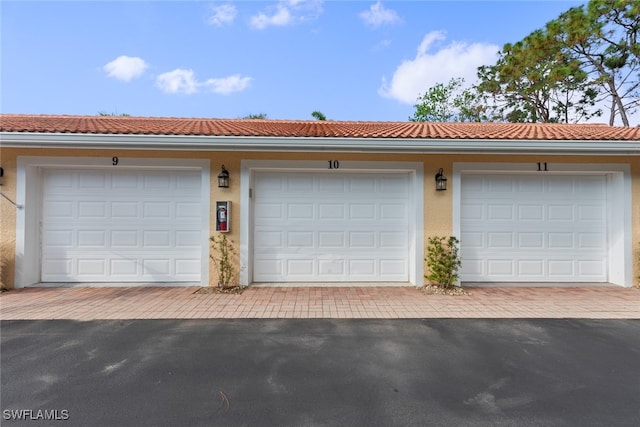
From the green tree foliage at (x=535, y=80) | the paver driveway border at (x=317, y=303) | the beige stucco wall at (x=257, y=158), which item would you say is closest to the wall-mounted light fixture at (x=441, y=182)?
the beige stucco wall at (x=257, y=158)

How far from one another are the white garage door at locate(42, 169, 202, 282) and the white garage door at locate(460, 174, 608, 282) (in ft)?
19.1

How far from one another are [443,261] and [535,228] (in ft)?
7.34

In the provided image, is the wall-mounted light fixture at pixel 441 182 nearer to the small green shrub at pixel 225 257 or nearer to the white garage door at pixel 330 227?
the white garage door at pixel 330 227

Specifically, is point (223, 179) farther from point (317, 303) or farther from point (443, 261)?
point (443, 261)

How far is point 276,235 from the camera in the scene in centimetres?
637

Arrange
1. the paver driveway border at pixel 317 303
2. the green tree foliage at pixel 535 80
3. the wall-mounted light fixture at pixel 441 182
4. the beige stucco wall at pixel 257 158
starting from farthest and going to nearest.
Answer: the green tree foliage at pixel 535 80 < the wall-mounted light fixture at pixel 441 182 < the beige stucco wall at pixel 257 158 < the paver driveway border at pixel 317 303

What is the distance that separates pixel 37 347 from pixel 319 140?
191 inches

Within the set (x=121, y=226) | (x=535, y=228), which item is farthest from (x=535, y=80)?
(x=121, y=226)

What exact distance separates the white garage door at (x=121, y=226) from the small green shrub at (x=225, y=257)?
41 cm

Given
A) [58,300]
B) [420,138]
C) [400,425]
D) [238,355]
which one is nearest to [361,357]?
[400,425]
